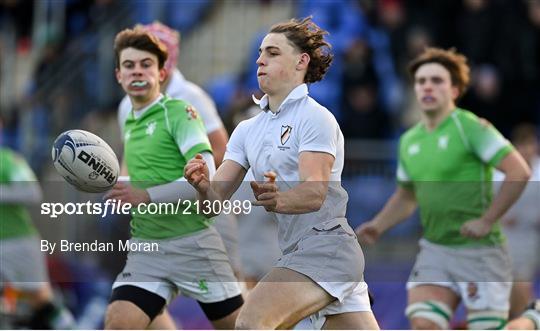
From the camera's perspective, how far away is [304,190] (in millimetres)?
7523

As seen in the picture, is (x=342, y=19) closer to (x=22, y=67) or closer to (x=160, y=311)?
(x=22, y=67)

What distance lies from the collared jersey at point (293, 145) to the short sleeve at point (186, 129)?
2.38 feet

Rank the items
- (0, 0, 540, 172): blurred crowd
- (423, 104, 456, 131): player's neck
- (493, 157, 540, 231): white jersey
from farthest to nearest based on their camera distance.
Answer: (0, 0, 540, 172): blurred crowd, (493, 157, 540, 231): white jersey, (423, 104, 456, 131): player's neck

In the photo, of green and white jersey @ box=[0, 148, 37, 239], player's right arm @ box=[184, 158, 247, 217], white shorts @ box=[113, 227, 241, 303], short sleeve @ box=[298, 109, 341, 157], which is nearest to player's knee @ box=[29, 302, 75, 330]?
green and white jersey @ box=[0, 148, 37, 239]

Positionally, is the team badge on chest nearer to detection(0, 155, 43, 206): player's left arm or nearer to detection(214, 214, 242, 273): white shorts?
detection(214, 214, 242, 273): white shorts

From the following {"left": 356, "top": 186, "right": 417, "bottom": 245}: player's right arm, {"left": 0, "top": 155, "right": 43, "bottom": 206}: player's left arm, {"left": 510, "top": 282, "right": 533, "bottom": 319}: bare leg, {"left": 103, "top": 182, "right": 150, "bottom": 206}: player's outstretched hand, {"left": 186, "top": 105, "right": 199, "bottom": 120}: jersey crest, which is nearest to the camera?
→ {"left": 103, "top": 182, "right": 150, "bottom": 206}: player's outstretched hand

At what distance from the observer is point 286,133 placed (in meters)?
7.86

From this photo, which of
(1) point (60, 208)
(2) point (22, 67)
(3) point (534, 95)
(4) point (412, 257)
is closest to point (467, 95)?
(3) point (534, 95)

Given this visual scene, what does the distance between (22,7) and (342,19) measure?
5.34 m

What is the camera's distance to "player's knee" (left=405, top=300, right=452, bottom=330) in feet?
32.1

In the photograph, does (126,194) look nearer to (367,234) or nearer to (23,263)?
(367,234)

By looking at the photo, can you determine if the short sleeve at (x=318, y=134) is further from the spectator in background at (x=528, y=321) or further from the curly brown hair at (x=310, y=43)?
the spectator in background at (x=528, y=321)

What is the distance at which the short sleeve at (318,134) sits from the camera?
770 cm

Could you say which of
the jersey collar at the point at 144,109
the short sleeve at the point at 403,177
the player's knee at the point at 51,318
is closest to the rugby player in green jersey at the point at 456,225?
the short sleeve at the point at 403,177
